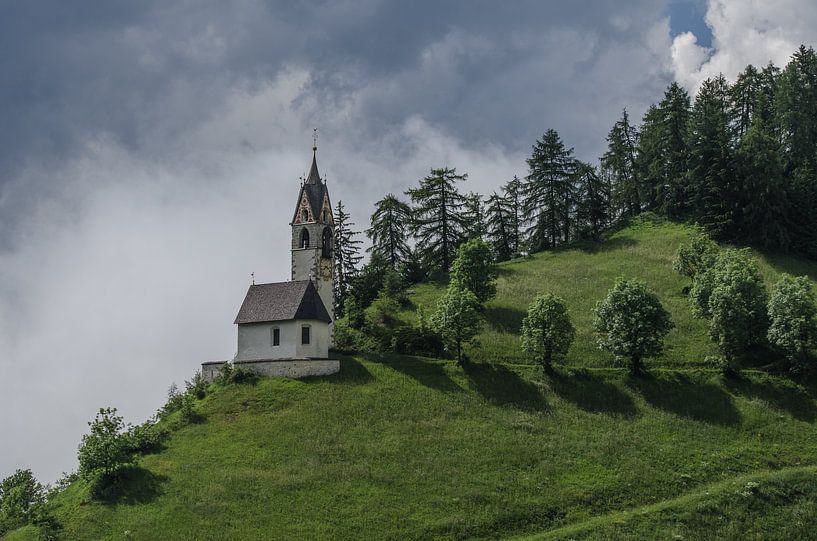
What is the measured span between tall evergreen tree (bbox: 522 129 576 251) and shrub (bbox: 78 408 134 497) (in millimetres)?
61824

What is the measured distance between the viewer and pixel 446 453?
168 feet

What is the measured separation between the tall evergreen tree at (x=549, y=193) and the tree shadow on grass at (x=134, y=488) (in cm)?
6218

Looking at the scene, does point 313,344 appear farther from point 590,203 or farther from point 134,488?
point 590,203

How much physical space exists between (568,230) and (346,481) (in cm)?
6243

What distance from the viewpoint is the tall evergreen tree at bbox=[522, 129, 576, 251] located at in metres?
101

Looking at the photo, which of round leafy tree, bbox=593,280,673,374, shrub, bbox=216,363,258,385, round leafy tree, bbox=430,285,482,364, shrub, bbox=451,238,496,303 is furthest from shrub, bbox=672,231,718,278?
shrub, bbox=216,363,258,385

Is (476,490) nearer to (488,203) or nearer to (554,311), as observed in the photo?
(554,311)

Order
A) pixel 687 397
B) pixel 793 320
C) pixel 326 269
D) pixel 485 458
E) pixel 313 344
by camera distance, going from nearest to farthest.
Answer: pixel 485 458, pixel 687 397, pixel 793 320, pixel 313 344, pixel 326 269

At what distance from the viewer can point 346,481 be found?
4828 centimetres

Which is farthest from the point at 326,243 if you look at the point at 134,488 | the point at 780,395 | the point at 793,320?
the point at 780,395

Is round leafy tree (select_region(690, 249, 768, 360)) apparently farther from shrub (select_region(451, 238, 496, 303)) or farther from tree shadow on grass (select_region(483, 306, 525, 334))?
shrub (select_region(451, 238, 496, 303))

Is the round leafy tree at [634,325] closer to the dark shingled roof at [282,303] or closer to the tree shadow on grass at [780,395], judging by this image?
the tree shadow on grass at [780,395]

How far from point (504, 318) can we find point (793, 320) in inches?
1006

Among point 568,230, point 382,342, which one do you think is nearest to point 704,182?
point 568,230
